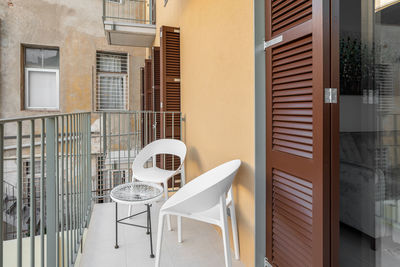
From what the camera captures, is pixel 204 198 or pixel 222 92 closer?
pixel 204 198

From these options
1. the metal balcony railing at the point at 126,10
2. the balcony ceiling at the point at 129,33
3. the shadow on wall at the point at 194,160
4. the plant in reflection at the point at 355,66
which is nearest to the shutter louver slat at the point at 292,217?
the plant in reflection at the point at 355,66

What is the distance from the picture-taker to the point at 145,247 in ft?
6.83

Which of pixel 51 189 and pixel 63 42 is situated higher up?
pixel 63 42

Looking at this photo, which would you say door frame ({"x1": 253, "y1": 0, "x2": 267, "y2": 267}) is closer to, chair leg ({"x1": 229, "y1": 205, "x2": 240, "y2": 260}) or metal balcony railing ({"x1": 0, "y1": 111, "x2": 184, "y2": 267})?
chair leg ({"x1": 229, "y1": 205, "x2": 240, "y2": 260})

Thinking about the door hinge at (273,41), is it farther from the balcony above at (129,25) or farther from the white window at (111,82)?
the white window at (111,82)

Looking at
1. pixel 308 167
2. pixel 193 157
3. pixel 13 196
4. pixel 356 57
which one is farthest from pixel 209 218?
pixel 13 196

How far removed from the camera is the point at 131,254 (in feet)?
6.47

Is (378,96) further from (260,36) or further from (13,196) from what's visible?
(13,196)

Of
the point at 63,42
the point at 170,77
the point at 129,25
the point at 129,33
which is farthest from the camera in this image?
the point at 63,42

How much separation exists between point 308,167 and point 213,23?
5.54ft

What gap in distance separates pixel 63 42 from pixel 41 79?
3.53 feet

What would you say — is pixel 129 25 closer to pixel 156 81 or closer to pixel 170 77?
pixel 156 81

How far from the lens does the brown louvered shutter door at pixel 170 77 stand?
364 centimetres


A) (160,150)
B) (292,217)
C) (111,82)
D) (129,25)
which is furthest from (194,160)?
(111,82)
